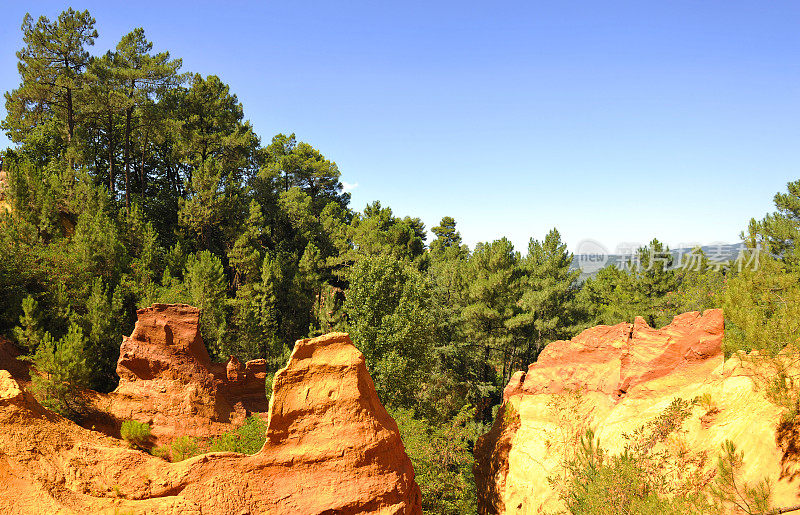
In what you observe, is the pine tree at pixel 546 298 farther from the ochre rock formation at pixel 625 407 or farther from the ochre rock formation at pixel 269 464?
the ochre rock formation at pixel 269 464

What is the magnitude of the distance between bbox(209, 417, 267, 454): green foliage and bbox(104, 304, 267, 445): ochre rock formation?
1.54 m

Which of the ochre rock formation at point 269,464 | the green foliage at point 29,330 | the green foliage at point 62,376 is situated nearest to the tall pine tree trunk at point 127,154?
the green foliage at point 29,330

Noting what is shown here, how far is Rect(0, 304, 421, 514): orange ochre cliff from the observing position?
870cm

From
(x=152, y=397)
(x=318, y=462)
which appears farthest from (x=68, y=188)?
(x=318, y=462)

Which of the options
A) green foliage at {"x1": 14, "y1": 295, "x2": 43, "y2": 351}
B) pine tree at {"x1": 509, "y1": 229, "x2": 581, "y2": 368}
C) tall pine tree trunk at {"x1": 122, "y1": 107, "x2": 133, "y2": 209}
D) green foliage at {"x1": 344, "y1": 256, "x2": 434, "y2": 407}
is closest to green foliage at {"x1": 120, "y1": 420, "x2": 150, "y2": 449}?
green foliage at {"x1": 14, "y1": 295, "x2": 43, "y2": 351}

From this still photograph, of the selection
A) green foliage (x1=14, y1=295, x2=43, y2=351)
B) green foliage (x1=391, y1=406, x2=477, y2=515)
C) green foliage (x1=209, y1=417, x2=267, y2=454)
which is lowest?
green foliage (x1=391, y1=406, x2=477, y2=515)

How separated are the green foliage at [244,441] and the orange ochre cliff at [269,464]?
15.1ft

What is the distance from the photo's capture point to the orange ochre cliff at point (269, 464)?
8.70m

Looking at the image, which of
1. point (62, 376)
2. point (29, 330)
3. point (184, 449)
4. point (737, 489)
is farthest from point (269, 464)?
point (29, 330)

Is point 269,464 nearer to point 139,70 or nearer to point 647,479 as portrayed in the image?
point 647,479

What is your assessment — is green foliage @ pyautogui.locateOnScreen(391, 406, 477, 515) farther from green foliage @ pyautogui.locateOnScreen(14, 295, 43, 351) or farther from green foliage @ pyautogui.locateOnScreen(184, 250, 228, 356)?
green foliage @ pyautogui.locateOnScreen(14, 295, 43, 351)

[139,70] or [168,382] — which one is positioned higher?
[139,70]

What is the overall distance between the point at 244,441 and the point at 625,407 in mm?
15618

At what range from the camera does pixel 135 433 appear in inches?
654
